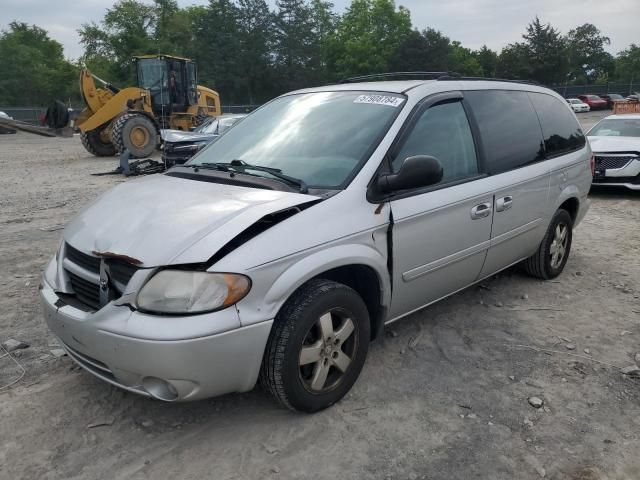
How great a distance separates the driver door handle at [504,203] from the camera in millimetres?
3932

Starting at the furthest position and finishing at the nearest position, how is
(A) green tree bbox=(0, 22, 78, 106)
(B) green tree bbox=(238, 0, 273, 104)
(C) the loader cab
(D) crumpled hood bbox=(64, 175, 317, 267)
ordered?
(B) green tree bbox=(238, 0, 273, 104) → (A) green tree bbox=(0, 22, 78, 106) → (C) the loader cab → (D) crumpled hood bbox=(64, 175, 317, 267)

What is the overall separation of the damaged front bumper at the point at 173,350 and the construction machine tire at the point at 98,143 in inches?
643

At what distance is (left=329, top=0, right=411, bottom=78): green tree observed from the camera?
216ft

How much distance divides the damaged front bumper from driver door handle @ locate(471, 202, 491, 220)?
5.96 feet

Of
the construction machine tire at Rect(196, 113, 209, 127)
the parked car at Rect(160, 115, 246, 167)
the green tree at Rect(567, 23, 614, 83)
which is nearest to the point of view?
the parked car at Rect(160, 115, 246, 167)

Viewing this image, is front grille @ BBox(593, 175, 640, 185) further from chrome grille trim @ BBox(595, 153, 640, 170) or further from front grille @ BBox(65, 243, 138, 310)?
front grille @ BBox(65, 243, 138, 310)

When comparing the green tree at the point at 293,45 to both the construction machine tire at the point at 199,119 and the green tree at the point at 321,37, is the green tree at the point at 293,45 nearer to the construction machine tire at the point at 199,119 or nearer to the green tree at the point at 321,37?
the green tree at the point at 321,37

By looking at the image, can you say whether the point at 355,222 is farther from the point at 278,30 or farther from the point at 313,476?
the point at 278,30

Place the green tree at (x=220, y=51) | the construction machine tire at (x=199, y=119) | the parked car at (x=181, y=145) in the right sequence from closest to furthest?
1. the parked car at (x=181, y=145)
2. the construction machine tire at (x=199, y=119)
3. the green tree at (x=220, y=51)

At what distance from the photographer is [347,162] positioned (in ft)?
10.4

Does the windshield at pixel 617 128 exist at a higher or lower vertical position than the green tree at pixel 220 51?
lower

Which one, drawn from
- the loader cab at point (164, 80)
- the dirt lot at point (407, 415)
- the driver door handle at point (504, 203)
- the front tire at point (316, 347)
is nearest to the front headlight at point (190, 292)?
the front tire at point (316, 347)

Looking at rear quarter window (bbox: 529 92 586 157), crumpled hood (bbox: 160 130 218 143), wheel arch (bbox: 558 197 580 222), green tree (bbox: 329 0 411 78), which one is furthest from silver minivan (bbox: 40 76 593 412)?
green tree (bbox: 329 0 411 78)

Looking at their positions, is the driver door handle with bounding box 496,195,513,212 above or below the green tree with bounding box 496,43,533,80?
below
